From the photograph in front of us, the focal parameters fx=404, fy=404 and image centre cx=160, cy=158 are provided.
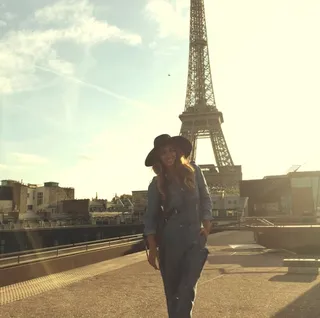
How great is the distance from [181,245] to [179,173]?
0.64 metres

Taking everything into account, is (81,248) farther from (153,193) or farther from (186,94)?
(186,94)

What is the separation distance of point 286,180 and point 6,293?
56.0 meters

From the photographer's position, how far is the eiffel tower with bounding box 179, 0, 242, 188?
84.3 meters

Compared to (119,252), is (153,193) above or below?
above

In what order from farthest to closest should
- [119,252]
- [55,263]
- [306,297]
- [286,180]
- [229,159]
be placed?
[229,159] → [286,180] → [119,252] → [55,263] → [306,297]

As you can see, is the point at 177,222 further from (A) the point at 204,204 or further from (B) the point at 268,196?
(B) the point at 268,196

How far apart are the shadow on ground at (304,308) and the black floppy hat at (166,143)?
2.36 m

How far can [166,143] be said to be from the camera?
377 cm

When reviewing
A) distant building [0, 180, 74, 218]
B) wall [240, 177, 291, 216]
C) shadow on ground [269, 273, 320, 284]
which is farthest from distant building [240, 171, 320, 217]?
shadow on ground [269, 273, 320, 284]

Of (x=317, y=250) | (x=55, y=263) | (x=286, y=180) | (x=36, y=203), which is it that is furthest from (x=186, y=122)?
(x=55, y=263)

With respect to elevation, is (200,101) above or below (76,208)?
above

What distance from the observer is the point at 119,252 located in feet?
44.8

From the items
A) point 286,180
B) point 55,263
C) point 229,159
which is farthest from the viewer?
point 229,159

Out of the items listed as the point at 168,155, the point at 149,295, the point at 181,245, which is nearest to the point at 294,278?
the point at 149,295
